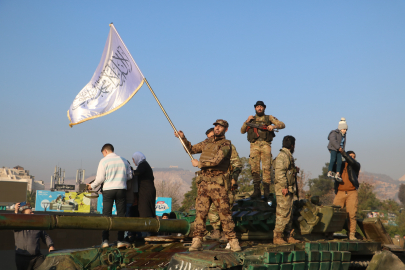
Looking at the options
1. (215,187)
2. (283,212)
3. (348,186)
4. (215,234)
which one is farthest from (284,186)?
(348,186)

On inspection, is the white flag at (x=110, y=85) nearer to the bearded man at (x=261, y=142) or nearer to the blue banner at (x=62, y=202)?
the bearded man at (x=261, y=142)

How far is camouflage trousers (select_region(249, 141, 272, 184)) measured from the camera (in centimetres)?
962

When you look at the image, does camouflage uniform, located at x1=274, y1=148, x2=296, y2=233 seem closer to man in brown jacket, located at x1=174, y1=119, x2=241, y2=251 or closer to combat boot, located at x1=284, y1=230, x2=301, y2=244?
combat boot, located at x1=284, y1=230, x2=301, y2=244

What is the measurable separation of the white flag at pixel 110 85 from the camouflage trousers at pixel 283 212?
4120mm

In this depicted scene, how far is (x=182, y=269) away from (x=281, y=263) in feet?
4.92

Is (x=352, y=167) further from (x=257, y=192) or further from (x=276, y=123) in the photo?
(x=257, y=192)

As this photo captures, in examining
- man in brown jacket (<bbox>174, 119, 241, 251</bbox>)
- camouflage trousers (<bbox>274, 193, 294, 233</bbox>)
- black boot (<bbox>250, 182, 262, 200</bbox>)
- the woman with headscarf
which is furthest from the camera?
black boot (<bbox>250, 182, 262, 200</bbox>)

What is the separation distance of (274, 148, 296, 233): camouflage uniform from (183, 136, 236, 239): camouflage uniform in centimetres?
145

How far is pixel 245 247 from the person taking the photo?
22.7 ft

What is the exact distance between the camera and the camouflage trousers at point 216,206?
6.52 m

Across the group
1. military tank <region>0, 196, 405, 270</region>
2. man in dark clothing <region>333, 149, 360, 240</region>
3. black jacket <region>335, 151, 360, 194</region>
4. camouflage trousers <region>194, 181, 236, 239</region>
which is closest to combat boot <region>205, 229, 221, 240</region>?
military tank <region>0, 196, 405, 270</region>

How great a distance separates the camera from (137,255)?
7.14 m

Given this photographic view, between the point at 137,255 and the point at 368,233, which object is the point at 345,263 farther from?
the point at 137,255

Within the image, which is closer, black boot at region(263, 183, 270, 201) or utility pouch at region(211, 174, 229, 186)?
utility pouch at region(211, 174, 229, 186)
